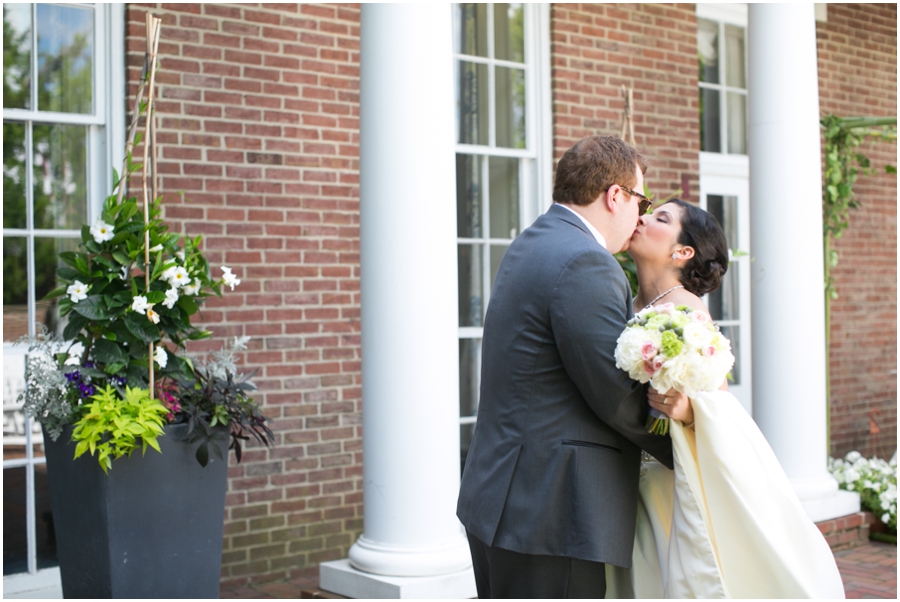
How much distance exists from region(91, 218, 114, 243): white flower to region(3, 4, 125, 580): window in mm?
1100

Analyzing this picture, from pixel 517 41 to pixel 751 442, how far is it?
4387 millimetres

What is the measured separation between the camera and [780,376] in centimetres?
539

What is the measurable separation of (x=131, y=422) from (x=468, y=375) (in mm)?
2841

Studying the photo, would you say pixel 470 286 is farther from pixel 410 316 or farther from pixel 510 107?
pixel 410 316

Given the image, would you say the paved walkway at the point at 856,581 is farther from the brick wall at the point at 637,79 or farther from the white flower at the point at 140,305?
the brick wall at the point at 637,79

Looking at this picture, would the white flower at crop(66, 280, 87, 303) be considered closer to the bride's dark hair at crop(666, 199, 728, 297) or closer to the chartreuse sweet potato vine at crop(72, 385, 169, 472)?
the chartreuse sweet potato vine at crop(72, 385, 169, 472)

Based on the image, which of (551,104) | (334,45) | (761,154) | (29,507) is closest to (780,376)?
(761,154)

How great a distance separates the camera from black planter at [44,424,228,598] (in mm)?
3518

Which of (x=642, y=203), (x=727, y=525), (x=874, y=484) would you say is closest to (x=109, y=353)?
(x=642, y=203)

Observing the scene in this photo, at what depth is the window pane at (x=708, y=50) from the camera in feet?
24.3

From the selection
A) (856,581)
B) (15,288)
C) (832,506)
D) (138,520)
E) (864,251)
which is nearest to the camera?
(138,520)

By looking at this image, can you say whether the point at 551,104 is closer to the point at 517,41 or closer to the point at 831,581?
the point at 517,41

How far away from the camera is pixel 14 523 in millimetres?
4457

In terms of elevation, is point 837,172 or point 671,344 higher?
point 837,172
